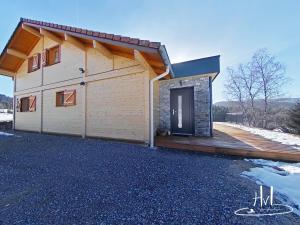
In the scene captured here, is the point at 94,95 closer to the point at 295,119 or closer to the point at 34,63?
the point at 34,63

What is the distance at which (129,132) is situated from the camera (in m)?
6.07

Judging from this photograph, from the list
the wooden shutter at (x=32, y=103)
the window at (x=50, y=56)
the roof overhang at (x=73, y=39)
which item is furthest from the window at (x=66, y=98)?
the roof overhang at (x=73, y=39)

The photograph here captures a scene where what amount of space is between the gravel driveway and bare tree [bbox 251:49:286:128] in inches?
653

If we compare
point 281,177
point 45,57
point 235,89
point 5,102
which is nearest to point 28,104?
point 45,57

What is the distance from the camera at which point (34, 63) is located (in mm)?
9773

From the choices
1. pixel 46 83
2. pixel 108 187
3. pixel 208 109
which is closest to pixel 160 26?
pixel 208 109

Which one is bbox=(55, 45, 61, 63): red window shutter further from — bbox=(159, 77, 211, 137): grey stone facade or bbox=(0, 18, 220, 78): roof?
bbox=(159, 77, 211, 137): grey stone facade

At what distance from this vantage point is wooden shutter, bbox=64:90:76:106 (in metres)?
7.57

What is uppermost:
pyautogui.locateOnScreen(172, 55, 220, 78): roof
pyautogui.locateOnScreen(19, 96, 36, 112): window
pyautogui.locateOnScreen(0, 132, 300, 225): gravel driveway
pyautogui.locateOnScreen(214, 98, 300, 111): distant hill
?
pyautogui.locateOnScreen(172, 55, 220, 78): roof

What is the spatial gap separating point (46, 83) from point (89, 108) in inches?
146

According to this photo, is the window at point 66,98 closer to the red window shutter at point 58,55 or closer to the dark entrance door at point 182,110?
the red window shutter at point 58,55

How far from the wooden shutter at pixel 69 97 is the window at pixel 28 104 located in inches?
123

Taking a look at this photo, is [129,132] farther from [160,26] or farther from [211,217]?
[160,26]

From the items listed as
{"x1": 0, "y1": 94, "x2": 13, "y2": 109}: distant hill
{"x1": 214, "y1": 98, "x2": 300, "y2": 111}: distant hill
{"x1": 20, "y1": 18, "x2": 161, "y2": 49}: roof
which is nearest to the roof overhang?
{"x1": 20, "y1": 18, "x2": 161, "y2": 49}: roof
